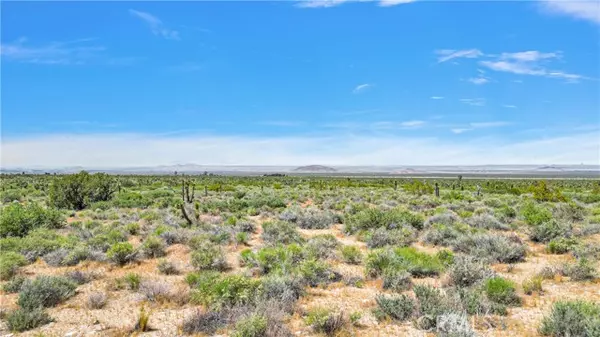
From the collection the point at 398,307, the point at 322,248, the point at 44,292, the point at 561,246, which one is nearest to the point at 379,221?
the point at 322,248

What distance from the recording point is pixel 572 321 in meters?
6.40

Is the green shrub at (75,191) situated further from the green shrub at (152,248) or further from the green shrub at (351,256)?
the green shrub at (351,256)

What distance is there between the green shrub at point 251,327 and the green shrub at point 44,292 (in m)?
4.18

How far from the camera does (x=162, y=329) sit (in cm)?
709

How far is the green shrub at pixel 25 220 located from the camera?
15109 mm

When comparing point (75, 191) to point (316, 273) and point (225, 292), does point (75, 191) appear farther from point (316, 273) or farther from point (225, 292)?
point (225, 292)

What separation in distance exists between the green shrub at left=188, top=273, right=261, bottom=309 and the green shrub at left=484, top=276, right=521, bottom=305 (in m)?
4.68

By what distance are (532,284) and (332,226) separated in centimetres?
1123

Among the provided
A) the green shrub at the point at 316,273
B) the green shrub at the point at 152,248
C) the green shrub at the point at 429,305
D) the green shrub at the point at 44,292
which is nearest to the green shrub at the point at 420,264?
the green shrub at the point at 316,273

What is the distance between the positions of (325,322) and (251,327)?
1316 mm

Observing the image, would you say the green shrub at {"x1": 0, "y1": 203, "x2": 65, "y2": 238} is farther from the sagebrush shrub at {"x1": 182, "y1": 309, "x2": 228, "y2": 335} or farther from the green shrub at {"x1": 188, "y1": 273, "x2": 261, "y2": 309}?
the sagebrush shrub at {"x1": 182, "y1": 309, "x2": 228, "y2": 335}

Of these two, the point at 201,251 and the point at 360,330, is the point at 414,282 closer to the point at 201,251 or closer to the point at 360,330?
the point at 360,330

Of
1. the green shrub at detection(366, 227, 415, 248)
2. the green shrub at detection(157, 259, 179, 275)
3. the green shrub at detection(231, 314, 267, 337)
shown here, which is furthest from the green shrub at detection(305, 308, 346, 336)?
the green shrub at detection(366, 227, 415, 248)

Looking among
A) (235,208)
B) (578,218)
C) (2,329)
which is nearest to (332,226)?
(235,208)
